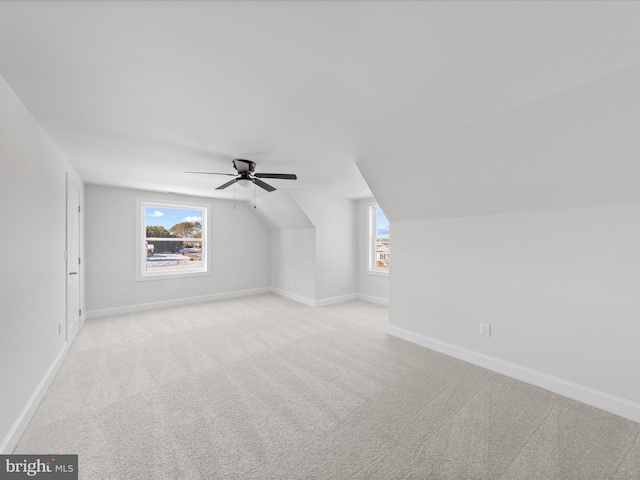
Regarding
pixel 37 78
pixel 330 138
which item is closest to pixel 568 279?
pixel 330 138

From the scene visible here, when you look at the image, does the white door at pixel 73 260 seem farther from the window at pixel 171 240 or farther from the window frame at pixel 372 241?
the window frame at pixel 372 241

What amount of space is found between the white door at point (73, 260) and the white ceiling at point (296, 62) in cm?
132

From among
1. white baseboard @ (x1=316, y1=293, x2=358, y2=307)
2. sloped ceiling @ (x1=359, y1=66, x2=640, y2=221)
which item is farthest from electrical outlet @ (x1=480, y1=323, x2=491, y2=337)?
white baseboard @ (x1=316, y1=293, x2=358, y2=307)

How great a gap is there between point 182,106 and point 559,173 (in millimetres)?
2889

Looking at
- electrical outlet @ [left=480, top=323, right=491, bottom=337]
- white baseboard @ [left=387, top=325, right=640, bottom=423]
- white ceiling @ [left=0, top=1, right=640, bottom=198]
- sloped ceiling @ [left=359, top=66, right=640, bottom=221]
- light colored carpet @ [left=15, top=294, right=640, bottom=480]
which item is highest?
white ceiling @ [left=0, top=1, right=640, bottom=198]

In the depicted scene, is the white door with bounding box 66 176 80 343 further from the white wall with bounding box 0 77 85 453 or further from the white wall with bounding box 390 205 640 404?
the white wall with bounding box 390 205 640 404

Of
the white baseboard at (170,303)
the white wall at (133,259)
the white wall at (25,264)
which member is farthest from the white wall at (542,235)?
the white baseboard at (170,303)

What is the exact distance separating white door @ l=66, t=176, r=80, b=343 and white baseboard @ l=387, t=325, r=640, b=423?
14.2 feet

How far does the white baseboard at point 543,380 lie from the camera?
201 centimetres

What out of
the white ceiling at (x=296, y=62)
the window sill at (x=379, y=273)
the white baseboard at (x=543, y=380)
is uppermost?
the white ceiling at (x=296, y=62)

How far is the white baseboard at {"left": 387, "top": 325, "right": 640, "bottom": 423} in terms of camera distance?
2.01 meters

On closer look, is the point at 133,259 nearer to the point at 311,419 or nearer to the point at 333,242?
the point at 333,242

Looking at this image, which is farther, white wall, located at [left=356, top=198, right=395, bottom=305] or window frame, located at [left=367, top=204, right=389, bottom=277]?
window frame, located at [left=367, top=204, right=389, bottom=277]

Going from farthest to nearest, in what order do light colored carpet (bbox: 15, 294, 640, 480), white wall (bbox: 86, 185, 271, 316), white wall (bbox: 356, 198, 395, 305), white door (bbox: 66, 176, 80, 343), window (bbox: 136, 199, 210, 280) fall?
white wall (bbox: 356, 198, 395, 305), window (bbox: 136, 199, 210, 280), white wall (bbox: 86, 185, 271, 316), white door (bbox: 66, 176, 80, 343), light colored carpet (bbox: 15, 294, 640, 480)
